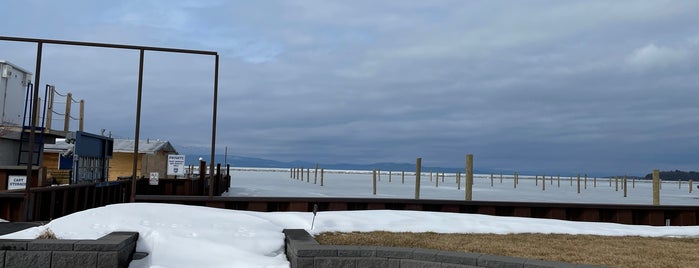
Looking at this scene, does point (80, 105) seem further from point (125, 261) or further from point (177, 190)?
point (125, 261)

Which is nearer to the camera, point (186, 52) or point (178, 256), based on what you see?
point (178, 256)

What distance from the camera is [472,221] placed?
36.9 ft

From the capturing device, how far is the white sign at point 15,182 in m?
16.5

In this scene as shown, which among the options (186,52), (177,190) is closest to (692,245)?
(186,52)

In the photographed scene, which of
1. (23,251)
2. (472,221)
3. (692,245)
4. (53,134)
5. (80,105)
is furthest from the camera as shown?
(80,105)

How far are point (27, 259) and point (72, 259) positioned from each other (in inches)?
20.7

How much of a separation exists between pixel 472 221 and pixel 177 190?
18.8 metres

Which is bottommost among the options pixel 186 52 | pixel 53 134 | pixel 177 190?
pixel 177 190

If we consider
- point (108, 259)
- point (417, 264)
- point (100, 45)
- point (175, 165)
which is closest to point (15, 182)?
point (100, 45)

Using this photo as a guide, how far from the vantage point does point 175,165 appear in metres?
29.8

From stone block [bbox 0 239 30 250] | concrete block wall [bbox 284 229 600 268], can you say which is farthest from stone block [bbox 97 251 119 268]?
concrete block wall [bbox 284 229 600 268]

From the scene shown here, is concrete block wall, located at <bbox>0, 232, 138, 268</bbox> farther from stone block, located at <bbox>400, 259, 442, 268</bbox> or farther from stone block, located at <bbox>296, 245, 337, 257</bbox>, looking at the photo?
stone block, located at <bbox>400, 259, 442, 268</bbox>

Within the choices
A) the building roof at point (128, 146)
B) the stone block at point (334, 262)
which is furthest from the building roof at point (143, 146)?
the stone block at point (334, 262)

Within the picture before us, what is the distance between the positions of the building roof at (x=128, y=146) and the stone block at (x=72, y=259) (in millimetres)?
27411
